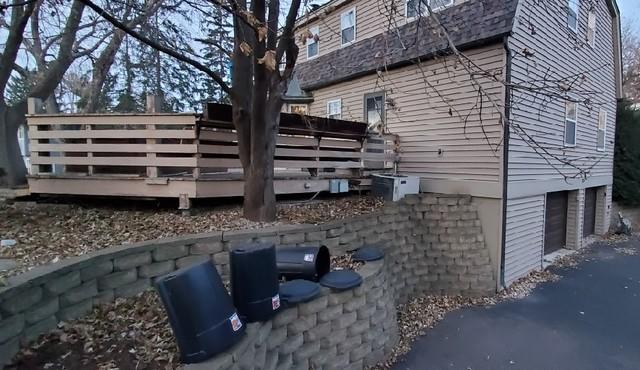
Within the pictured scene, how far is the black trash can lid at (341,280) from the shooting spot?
397 cm

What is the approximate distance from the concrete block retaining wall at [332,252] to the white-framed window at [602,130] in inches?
287

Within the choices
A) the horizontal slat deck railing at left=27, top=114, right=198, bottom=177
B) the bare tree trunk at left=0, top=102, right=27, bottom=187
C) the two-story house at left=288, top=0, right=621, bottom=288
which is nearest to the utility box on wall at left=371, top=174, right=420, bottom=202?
the two-story house at left=288, top=0, right=621, bottom=288

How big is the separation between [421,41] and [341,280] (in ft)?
21.4

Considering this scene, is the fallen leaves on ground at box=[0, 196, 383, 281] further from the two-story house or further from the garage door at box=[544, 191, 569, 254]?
the garage door at box=[544, 191, 569, 254]

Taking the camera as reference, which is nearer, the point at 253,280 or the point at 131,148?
A: the point at 253,280

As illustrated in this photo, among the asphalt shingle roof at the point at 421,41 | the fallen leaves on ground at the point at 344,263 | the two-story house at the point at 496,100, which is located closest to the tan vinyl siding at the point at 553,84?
the two-story house at the point at 496,100

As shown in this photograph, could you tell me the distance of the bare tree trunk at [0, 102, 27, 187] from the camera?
702 centimetres

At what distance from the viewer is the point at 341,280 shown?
4.07 m

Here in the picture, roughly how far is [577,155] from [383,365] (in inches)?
358

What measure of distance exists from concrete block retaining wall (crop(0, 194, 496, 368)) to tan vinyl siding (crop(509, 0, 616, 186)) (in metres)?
1.77

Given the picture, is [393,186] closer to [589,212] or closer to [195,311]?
[195,311]

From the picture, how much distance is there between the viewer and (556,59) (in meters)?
8.76

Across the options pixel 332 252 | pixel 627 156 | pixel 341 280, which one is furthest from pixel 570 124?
pixel 341 280

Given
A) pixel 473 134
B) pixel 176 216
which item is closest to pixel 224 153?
pixel 176 216
